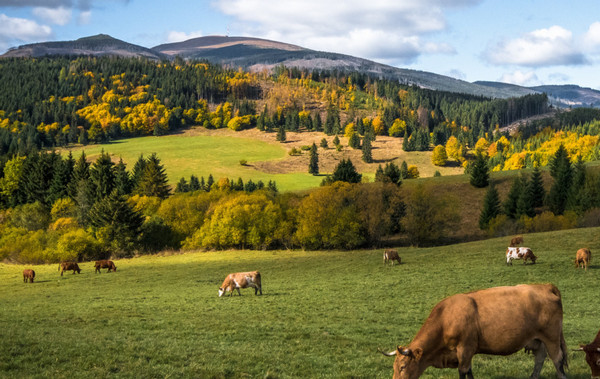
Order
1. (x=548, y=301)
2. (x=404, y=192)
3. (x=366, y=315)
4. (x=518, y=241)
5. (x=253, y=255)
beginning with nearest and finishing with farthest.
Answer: (x=548, y=301), (x=366, y=315), (x=518, y=241), (x=253, y=255), (x=404, y=192)

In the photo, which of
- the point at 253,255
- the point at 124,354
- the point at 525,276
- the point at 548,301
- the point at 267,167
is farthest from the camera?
the point at 267,167

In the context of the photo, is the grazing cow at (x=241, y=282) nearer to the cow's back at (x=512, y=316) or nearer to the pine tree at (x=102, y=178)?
the cow's back at (x=512, y=316)

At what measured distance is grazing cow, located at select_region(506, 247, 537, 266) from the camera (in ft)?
141

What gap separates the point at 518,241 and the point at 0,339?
172 ft

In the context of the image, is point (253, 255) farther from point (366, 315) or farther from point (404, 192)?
point (366, 315)

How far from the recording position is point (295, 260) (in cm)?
6297

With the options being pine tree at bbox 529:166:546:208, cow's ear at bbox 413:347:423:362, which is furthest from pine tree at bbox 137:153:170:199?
cow's ear at bbox 413:347:423:362

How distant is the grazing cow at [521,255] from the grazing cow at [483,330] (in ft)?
112

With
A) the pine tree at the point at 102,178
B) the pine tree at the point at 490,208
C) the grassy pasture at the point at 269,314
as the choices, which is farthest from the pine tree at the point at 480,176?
the pine tree at the point at 102,178

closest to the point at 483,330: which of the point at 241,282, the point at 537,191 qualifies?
the point at 241,282

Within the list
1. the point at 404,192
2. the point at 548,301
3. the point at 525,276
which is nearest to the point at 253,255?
the point at 404,192

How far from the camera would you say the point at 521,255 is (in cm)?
4331

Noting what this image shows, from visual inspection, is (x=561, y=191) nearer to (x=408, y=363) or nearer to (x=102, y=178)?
(x=102, y=178)

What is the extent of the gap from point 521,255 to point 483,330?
117 ft
